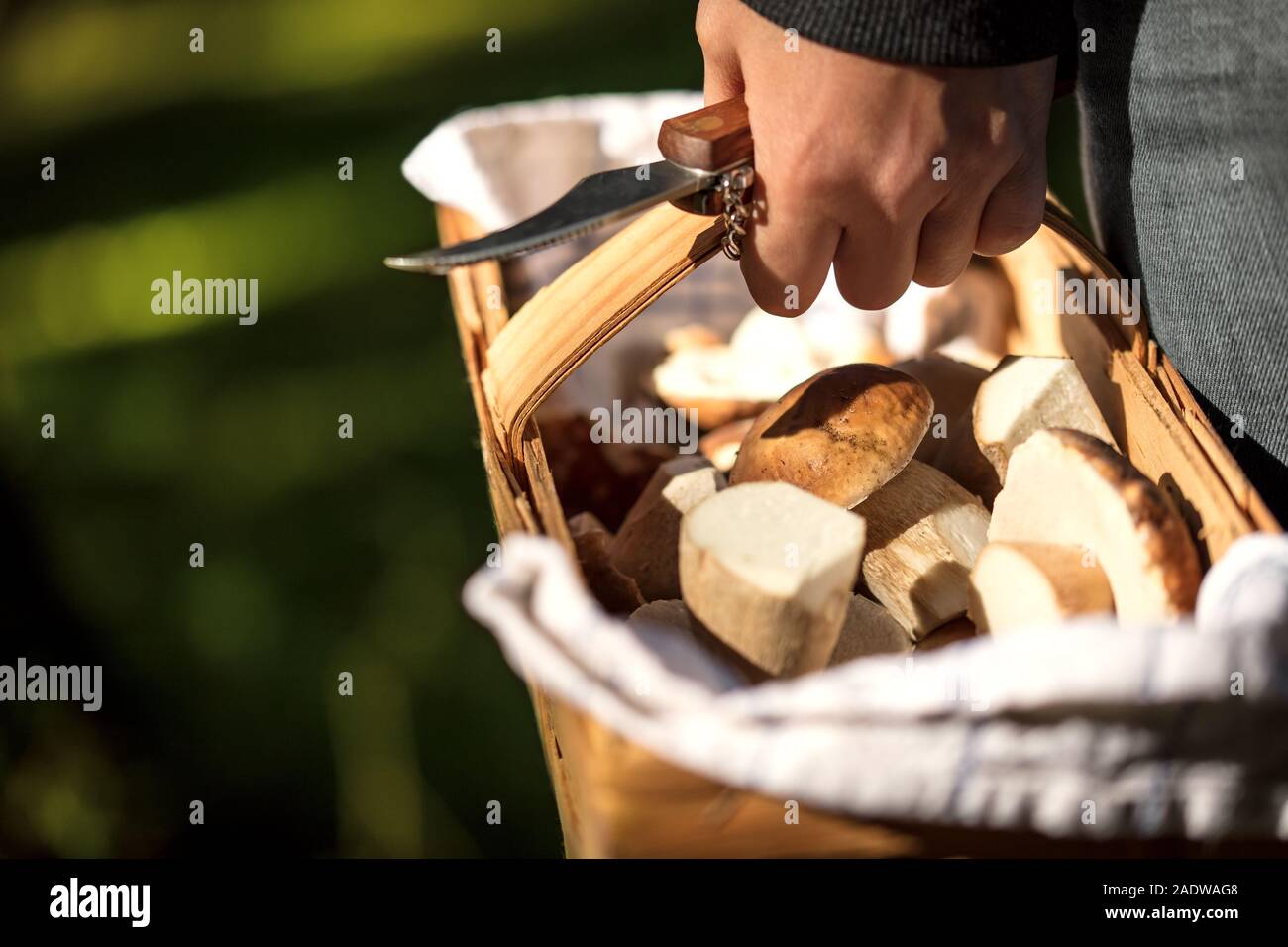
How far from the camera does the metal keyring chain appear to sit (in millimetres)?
619

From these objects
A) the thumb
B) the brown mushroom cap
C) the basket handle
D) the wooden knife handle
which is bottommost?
the brown mushroom cap

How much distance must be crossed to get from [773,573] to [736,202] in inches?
9.8

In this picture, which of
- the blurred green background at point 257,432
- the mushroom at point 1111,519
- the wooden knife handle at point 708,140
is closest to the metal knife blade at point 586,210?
the wooden knife handle at point 708,140

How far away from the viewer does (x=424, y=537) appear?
1.27 meters

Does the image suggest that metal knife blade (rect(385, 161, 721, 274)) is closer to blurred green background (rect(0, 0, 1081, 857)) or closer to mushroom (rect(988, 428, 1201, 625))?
mushroom (rect(988, 428, 1201, 625))

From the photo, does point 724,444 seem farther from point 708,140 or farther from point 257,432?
point 257,432

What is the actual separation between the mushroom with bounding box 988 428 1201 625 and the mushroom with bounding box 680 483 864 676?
0.13 metres

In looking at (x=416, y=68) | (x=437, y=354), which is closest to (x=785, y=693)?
(x=437, y=354)

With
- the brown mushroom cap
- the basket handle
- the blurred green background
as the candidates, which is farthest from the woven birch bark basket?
the blurred green background

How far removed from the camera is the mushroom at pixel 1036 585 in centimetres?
53

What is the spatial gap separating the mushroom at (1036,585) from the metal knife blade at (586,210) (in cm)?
28

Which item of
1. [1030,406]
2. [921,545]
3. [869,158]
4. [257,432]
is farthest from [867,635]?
[257,432]

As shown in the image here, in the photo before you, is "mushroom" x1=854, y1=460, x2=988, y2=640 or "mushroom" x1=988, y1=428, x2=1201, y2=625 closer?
"mushroom" x1=988, y1=428, x2=1201, y2=625

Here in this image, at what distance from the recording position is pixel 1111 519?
53 centimetres
